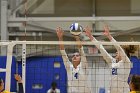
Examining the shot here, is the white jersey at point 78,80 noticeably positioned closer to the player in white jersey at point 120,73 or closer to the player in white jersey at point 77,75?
the player in white jersey at point 77,75

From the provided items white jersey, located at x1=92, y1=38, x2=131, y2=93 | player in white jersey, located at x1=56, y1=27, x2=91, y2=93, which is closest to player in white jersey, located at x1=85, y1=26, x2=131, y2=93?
white jersey, located at x1=92, y1=38, x2=131, y2=93

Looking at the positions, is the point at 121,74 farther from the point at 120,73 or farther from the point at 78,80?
the point at 78,80

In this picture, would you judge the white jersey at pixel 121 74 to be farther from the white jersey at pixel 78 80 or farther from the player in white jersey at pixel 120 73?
the white jersey at pixel 78 80

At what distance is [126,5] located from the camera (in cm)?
1081

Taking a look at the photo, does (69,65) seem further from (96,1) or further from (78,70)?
(96,1)

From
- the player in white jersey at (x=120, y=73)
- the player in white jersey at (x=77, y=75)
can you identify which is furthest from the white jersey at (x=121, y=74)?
the player in white jersey at (x=77, y=75)

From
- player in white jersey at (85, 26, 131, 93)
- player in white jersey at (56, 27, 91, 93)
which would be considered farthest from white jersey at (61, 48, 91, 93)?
player in white jersey at (85, 26, 131, 93)

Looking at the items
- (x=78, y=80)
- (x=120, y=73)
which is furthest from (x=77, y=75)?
(x=120, y=73)

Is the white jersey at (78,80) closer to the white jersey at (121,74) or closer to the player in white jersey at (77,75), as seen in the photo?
the player in white jersey at (77,75)

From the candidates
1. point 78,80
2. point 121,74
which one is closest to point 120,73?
point 121,74

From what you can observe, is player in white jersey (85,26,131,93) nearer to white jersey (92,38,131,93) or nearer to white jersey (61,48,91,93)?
white jersey (92,38,131,93)

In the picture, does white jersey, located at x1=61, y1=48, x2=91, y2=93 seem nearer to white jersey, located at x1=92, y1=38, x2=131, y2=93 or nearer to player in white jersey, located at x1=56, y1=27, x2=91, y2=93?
player in white jersey, located at x1=56, y1=27, x2=91, y2=93

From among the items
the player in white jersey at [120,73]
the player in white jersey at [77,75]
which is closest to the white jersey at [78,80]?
the player in white jersey at [77,75]

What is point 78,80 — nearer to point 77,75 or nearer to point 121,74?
point 77,75
